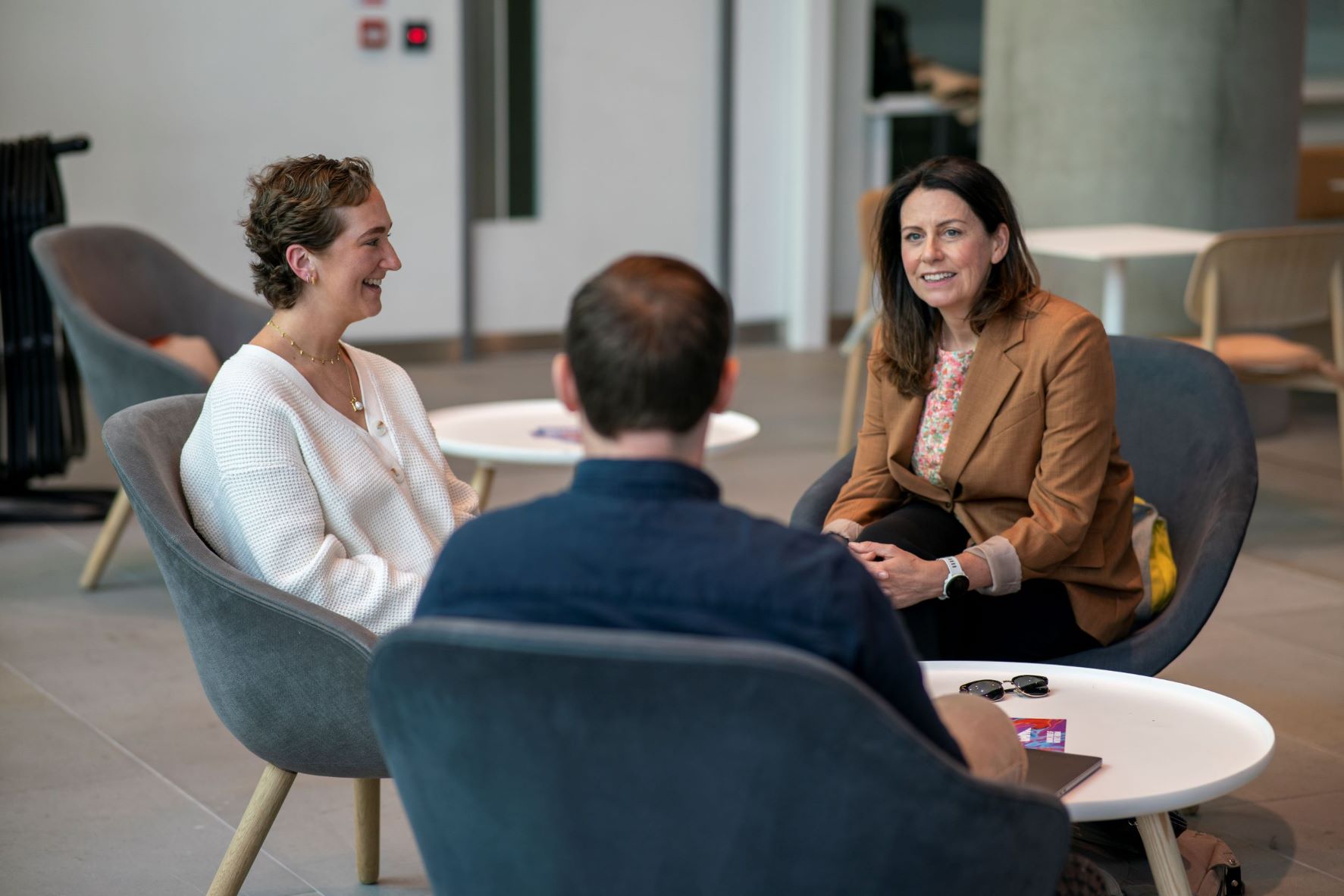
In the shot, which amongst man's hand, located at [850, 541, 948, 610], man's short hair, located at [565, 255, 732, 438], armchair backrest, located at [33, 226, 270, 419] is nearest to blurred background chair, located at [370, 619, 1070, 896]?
man's short hair, located at [565, 255, 732, 438]

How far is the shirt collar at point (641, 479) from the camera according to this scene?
4.83 feet

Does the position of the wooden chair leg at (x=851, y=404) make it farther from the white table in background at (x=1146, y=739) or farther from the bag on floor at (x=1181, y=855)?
the white table in background at (x=1146, y=739)

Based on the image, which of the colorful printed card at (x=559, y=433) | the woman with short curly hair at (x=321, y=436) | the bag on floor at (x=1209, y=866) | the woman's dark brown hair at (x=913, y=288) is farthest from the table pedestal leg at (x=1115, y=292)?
the woman with short curly hair at (x=321, y=436)

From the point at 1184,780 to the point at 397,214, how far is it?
6.40 m

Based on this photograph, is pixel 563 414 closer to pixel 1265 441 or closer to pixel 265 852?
pixel 265 852

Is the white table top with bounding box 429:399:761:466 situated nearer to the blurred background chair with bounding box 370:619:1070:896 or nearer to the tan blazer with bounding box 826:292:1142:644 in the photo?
the tan blazer with bounding box 826:292:1142:644

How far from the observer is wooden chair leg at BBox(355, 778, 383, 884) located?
109 inches

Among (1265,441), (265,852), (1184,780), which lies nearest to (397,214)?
(1265,441)

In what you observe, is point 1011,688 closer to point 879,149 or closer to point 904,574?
point 904,574

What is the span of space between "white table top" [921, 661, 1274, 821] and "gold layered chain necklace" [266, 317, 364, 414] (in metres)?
0.96

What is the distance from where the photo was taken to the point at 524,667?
4.49 feet

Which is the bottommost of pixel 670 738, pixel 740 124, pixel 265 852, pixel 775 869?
pixel 265 852

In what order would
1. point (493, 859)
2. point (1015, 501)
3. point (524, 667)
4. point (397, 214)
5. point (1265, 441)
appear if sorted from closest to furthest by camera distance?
point (524, 667)
point (493, 859)
point (1015, 501)
point (1265, 441)
point (397, 214)

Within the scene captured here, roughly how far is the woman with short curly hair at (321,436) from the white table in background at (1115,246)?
3.00m
